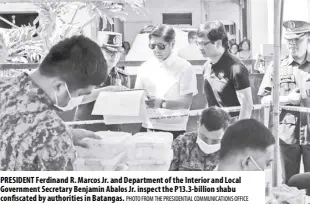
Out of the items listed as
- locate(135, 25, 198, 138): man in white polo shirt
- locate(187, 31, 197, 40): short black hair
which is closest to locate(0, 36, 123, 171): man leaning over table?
locate(135, 25, 198, 138): man in white polo shirt

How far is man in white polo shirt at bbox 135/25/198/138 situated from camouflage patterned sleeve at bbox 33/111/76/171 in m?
0.36

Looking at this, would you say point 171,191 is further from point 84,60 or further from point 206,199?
point 84,60

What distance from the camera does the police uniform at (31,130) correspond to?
152 centimetres

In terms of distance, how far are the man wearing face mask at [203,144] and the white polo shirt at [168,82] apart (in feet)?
0.25

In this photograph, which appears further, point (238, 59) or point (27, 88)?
point (238, 59)

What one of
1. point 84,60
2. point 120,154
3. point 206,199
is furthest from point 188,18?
point 206,199

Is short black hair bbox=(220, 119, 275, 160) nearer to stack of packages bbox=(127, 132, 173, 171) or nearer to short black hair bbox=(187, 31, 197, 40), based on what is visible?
stack of packages bbox=(127, 132, 173, 171)

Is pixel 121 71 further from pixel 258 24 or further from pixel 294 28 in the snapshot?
pixel 294 28

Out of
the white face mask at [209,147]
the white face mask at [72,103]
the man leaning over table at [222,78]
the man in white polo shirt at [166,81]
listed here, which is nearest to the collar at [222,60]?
the man leaning over table at [222,78]

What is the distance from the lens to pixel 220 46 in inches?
67.4

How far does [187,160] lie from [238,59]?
0.46 metres

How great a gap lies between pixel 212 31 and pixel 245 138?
457mm
